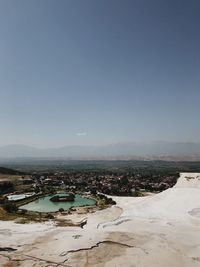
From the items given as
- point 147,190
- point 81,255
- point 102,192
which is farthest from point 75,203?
point 81,255

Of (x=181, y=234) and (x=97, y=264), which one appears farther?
(x=181, y=234)

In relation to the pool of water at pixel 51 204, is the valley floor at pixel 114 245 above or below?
above

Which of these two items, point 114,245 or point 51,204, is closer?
point 114,245

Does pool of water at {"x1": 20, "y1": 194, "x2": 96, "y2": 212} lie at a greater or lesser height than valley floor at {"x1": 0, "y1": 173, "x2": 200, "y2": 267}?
lesser

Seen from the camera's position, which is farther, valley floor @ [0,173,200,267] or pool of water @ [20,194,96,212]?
pool of water @ [20,194,96,212]

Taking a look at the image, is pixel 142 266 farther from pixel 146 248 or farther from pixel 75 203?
pixel 75 203

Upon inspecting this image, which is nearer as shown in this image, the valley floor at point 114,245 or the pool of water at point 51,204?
the valley floor at point 114,245

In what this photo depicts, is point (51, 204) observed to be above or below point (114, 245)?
below

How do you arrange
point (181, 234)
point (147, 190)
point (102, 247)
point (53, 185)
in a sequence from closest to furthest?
point (102, 247), point (181, 234), point (147, 190), point (53, 185)
